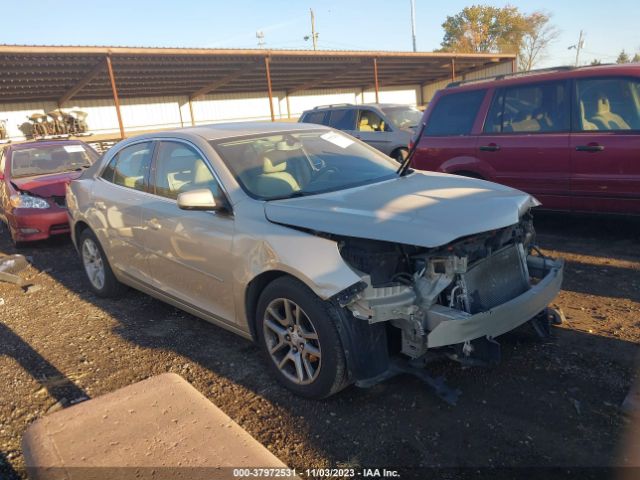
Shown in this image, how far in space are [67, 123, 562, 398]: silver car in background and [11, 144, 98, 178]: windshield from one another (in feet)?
15.9

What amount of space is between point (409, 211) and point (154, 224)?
211cm

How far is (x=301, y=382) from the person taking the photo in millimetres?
3059

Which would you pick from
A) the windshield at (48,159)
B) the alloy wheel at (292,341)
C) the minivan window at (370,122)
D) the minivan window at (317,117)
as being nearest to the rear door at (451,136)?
the minivan window at (370,122)

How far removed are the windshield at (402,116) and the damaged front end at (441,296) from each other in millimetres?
7799

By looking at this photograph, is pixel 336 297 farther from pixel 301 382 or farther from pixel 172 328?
pixel 172 328

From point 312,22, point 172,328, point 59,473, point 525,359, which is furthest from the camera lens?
point 312,22

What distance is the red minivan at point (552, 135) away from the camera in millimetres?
5191

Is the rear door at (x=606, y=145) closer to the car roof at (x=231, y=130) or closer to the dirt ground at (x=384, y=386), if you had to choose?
the dirt ground at (x=384, y=386)

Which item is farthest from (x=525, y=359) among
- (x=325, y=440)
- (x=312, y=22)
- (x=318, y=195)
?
(x=312, y=22)

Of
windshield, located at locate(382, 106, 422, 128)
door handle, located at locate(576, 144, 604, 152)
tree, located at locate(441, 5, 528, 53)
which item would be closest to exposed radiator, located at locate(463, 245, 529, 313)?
door handle, located at locate(576, 144, 604, 152)

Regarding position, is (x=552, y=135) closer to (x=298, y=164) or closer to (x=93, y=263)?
(x=298, y=164)

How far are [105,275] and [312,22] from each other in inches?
2321

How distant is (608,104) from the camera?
530cm

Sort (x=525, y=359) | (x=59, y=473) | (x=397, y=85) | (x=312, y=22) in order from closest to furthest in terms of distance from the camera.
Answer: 1. (x=59, y=473)
2. (x=525, y=359)
3. (x=397, y=85)
4. (x=312, y=22)
